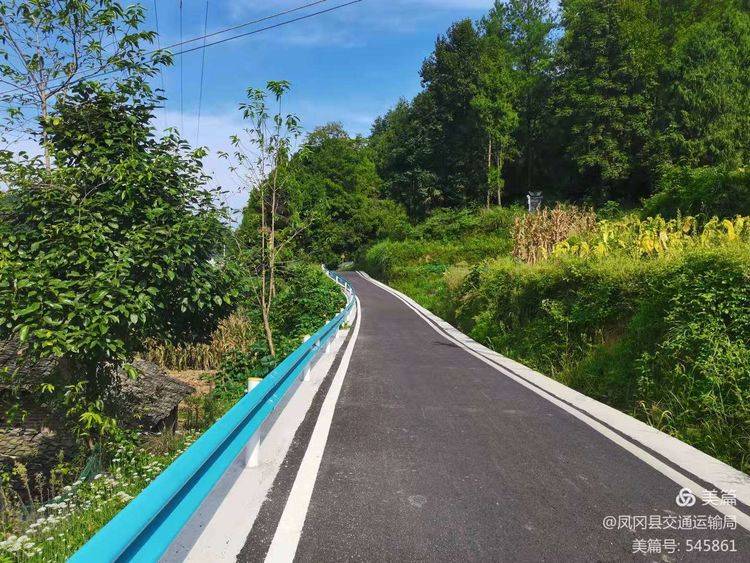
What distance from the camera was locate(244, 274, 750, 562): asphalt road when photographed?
2.97 m

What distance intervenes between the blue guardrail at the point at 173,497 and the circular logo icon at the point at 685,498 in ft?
10.8

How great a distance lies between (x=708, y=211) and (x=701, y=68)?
20.1 m

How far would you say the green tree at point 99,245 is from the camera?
5.05 metres

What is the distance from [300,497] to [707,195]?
92.2ft

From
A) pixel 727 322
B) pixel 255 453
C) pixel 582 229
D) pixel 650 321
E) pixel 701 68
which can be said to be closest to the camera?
pixel 255 453

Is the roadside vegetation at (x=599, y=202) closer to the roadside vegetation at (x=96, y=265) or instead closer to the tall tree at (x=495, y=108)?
the tall tree at (x=495, y=108)

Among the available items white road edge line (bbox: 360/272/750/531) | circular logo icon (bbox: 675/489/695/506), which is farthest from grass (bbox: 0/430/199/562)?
white road edge line (bbox: 360/272/750/531)

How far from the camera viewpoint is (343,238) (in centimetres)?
6519

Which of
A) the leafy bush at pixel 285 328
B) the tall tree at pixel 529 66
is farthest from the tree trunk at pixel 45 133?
the tall tree at pixel 529 66

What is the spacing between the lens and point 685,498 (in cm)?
376

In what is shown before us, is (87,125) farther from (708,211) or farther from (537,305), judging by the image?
(708,211)

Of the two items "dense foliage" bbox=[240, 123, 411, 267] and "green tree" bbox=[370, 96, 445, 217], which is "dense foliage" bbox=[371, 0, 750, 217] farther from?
"dense foliage" bbox=[240, 123, 411, 267]

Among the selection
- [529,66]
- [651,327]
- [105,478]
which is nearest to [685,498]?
[651,327]

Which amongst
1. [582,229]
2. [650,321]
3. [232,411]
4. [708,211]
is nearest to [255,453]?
[232,411]
